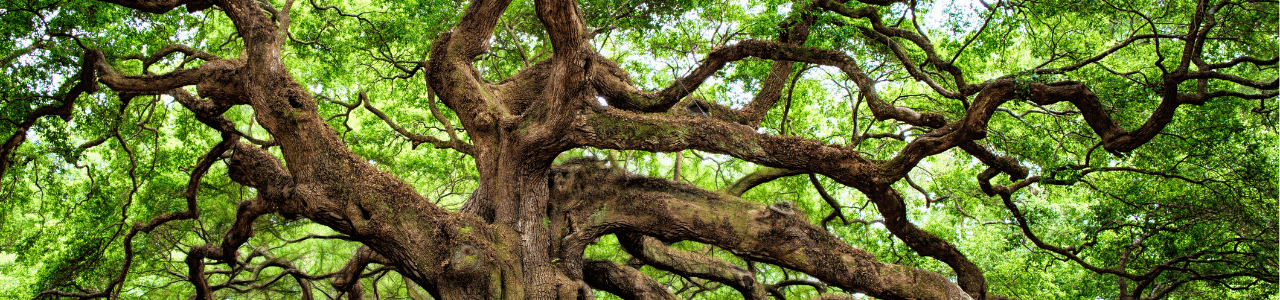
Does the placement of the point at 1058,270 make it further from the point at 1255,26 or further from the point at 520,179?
the point at 520,179

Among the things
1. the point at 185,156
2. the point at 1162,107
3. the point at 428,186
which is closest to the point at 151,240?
the point at 185,156

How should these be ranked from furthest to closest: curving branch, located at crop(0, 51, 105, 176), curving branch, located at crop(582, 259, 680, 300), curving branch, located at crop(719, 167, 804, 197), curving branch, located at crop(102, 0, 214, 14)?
curving branch, located at crop(719, 167, 804, 197), curving branch, located at crop(582, 259, 680, 300), curving branch, located at crop(0, 51, 105, 176), curving branch, located at crop(102, 0, 214, 14)

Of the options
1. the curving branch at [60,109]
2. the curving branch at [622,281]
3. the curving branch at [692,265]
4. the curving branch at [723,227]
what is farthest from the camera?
the curving branch at [692,265]

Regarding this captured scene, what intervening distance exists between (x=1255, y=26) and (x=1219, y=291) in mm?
3126

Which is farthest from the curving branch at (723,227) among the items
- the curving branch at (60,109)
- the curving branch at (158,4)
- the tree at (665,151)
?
the curving branch at (60,109)

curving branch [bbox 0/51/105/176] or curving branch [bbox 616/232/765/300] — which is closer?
curving branch [bbox 0/51/105/176]

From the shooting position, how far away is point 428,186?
13.0 meters

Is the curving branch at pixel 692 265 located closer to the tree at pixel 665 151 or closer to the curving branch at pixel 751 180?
the tree at pixel 665 151

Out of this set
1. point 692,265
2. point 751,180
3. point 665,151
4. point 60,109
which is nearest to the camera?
point 665,151

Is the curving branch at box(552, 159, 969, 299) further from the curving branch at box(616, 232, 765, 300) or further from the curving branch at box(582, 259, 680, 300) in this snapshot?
the curving branch at box(616, 232, 765, 300)

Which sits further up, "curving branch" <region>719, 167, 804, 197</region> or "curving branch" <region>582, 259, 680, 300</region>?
"curving branch" <region>719, 167, 804, 197</region>

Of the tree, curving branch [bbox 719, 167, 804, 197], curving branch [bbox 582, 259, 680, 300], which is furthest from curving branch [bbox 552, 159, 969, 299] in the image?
curving branch [bbox 719, 167, 804, 197]

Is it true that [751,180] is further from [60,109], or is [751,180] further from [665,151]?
[60,109]

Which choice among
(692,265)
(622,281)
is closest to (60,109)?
(622,281)
